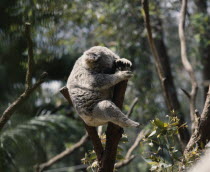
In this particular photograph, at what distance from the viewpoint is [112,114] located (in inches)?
106

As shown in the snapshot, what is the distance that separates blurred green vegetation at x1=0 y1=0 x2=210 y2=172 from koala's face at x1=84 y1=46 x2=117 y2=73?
820mm

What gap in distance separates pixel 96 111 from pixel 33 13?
5.67 ft

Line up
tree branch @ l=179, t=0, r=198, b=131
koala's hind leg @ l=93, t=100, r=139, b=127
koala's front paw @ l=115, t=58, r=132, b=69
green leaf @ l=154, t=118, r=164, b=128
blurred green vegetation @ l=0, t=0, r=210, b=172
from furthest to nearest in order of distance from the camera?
1. blurred green vegetation @ l=0, t=0, r=210, b=172
2. tree branch @ l=179, t=0, r=198, b=131
3. koala's front paw @ l=115, t=58, r=132, b=69
4. green leaf @ l=154, t=118, r=164, b=128
5. koala's hind leg @ l=93, t=100, r=139, b=127

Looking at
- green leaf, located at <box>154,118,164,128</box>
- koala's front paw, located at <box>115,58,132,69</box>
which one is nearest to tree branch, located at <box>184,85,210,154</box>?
green leaf, located at <box>154,118,164,128</box>

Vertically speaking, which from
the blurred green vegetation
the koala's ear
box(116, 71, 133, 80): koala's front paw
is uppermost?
the koala's ear

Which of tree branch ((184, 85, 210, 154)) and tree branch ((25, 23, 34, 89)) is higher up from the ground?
tree branch ((25, 23, 34, 89))

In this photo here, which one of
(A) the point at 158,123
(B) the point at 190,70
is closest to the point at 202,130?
(A) the point at 158,123

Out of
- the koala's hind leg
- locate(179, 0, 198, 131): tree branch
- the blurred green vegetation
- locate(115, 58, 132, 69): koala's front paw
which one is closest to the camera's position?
the koala's hind leg

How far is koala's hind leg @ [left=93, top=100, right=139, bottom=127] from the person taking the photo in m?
2.67

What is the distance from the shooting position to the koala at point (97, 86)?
2.76 m

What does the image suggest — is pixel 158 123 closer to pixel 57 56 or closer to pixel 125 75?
pixel 125 75

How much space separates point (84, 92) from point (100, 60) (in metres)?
0.34

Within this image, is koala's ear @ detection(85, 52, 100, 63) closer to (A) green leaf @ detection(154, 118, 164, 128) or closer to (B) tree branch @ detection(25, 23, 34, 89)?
(B) tree branch @ detection(25, 23, 34, 89)

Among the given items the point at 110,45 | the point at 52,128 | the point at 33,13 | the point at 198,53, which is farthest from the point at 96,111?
the point at 198,53
